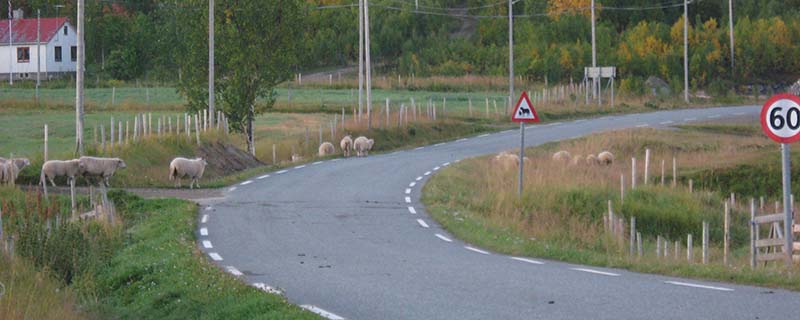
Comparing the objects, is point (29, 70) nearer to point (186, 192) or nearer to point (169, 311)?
point (186, 192)

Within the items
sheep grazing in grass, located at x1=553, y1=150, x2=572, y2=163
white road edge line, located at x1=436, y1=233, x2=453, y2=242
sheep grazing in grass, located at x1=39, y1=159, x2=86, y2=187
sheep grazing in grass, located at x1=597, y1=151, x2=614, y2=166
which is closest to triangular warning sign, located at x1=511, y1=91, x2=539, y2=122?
white road edge line, located at x1=436, y1=233, x2=453, y2=242

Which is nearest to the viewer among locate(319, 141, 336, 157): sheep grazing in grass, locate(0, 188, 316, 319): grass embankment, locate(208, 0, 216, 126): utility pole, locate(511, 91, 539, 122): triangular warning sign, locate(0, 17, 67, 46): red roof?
locate(0, 188, 316, 319): grass embankment

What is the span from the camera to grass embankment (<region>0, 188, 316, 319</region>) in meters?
14.6

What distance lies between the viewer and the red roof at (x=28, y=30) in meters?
99.2

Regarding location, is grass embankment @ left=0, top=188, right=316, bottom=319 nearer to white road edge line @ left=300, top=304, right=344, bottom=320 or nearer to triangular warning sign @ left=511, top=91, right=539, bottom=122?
white road edge line @ left=300, top=304, right=344, bottom=320

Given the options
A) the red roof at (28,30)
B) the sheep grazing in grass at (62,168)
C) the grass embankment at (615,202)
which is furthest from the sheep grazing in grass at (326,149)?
the red roof at (28,30)

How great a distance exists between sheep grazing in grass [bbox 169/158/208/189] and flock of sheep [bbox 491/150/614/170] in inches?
430

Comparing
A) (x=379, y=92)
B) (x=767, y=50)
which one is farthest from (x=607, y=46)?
(x=379, y=92)

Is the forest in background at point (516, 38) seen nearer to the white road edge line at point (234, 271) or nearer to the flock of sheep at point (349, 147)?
the flock of sheep at point (349, 147)

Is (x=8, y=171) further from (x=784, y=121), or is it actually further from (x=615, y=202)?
(x=784, y=121)

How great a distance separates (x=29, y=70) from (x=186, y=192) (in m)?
75.6

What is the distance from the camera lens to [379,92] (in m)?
87.1

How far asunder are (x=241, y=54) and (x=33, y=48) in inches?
2323

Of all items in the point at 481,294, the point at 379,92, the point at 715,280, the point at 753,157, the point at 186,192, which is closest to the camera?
the point at 481,294
